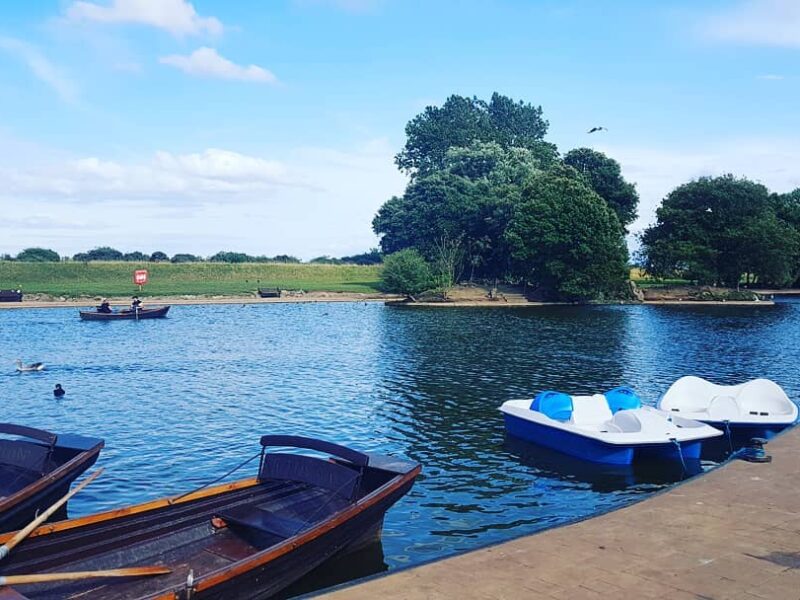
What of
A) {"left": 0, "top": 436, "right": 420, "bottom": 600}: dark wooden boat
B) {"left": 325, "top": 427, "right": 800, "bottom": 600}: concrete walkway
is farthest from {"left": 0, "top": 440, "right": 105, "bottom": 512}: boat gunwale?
{"left": 325, "top": 427, "right": 800, "bottom": 600}: concrete walkway

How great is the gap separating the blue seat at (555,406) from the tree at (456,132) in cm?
10839

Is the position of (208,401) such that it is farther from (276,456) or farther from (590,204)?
(590,204)

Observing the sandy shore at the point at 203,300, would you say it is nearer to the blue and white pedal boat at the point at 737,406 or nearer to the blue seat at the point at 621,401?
the blue seat at the point at 621,401

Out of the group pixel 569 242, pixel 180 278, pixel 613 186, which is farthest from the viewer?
pixel 180 278

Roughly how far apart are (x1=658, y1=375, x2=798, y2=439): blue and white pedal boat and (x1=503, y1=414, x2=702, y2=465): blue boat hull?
2.49m

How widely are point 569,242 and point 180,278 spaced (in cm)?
5868

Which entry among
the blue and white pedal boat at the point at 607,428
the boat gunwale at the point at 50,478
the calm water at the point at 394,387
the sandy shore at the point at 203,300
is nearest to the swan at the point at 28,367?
the calm water at the point at 394,387

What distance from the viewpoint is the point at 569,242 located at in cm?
8512

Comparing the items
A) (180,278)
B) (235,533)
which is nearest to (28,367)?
(235,533)

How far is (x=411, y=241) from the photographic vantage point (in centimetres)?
11169

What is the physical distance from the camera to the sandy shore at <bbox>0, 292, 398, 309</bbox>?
83062mm

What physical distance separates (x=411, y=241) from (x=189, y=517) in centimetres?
9938

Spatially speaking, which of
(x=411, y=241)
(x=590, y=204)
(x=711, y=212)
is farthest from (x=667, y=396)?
(x=411, y=241)

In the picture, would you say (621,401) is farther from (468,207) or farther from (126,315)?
(468,207)
